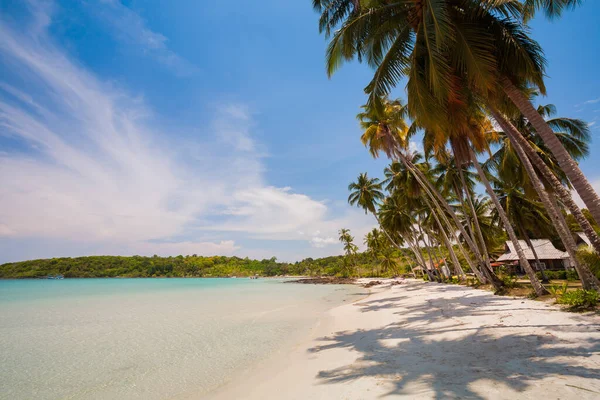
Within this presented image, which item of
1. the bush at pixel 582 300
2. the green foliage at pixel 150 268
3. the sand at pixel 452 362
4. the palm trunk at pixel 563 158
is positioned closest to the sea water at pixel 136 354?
the sand at pixel 452 362

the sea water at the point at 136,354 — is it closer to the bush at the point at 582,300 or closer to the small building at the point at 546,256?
the bush at the point at 582,300

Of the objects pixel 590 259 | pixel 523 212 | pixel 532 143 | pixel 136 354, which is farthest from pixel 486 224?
pixel 136 354

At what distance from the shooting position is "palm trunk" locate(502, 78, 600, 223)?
5.23 m

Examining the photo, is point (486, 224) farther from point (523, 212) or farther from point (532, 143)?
point (532, 143)

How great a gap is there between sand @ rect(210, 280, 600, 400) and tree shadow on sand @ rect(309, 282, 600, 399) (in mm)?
13

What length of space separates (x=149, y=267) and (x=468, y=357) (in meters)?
141

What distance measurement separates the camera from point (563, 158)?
217 inches

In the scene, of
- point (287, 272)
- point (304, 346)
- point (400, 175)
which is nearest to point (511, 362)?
point (304, 346)

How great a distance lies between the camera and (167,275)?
127 metres

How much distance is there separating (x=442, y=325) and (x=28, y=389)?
1068 cm

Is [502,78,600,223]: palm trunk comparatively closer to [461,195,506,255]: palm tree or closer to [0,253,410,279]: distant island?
[461,195,506,255]: palm tree

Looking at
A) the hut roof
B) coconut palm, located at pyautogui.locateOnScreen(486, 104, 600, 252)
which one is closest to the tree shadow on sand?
coconut palm, located at pyautogui.locateOnScreen(486, 104, 600, 252)

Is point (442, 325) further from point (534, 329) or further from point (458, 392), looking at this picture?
point (458, 392)

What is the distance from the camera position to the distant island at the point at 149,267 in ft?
340
